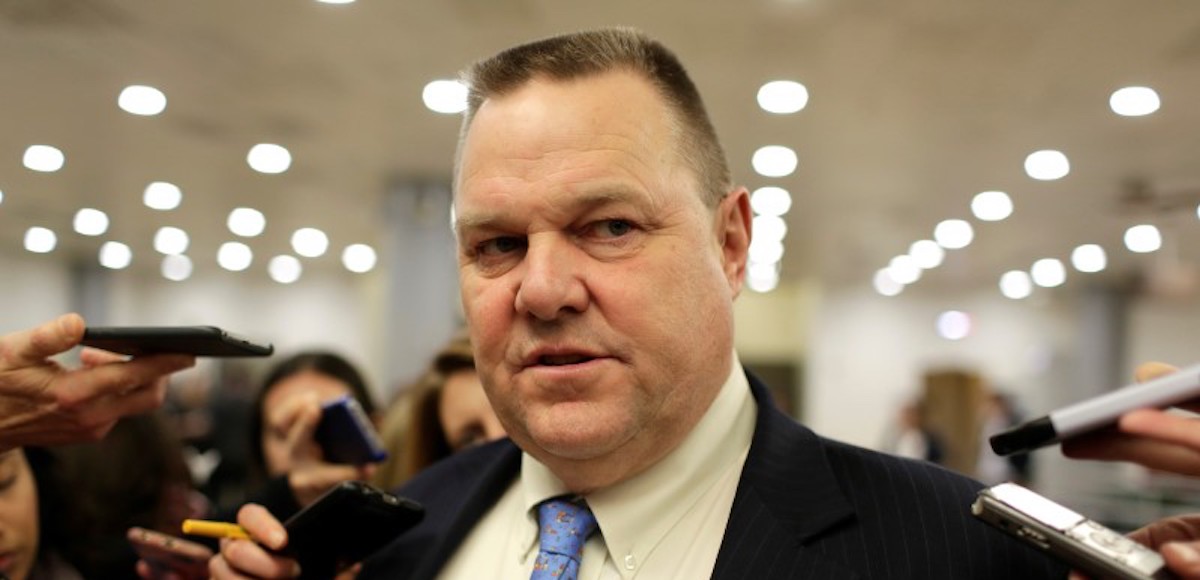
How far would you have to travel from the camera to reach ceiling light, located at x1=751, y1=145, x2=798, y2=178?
27.4 ft

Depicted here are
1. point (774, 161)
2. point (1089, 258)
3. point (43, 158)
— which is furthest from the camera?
point (1089, 258)

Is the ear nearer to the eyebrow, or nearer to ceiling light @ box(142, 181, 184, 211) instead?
the eyebrow

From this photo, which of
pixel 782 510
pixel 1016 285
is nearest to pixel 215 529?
pixel 782 510

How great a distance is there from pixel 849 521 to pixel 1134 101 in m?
6.37

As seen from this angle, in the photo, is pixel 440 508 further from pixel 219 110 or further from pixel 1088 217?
pixel 1088 217

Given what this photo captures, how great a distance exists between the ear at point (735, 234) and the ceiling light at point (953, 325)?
18.0 m

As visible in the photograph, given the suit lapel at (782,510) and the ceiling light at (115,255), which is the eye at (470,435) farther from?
the ceiling light at (115,255)

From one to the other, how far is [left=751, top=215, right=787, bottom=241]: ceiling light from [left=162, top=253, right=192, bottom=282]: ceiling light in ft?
28.5

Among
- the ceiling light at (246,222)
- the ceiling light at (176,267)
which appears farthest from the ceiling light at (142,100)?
the ceiling light at (176,267)

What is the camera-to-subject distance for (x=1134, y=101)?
22.3 feet

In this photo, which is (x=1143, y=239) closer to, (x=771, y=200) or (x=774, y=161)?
(x=771, y=200)

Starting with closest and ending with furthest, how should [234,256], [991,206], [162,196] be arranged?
1. [991,206]
2. [162,196]
3. [234,256]

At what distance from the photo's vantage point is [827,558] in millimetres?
1409

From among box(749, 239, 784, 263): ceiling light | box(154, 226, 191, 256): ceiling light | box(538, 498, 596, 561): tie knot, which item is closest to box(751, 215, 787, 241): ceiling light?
box(749, 239, 784, 263): ceiling light
